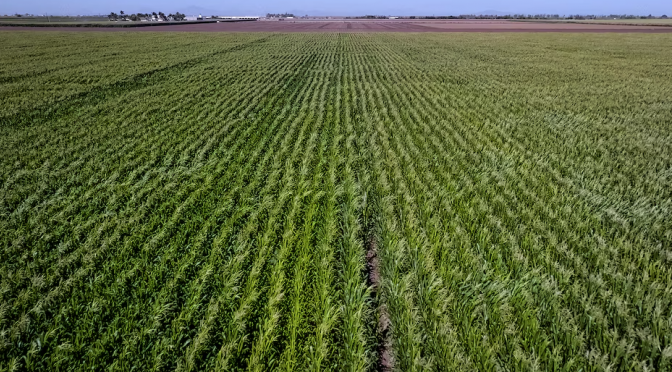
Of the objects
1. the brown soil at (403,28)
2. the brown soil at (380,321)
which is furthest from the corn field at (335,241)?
the brown soil at (403,28)

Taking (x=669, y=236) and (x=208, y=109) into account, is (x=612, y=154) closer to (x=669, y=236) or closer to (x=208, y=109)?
(x=669, y=236)

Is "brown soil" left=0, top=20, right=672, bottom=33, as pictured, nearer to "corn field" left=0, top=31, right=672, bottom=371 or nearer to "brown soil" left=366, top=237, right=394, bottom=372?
"corn field" left=0, top=31, right=672, bottom=371

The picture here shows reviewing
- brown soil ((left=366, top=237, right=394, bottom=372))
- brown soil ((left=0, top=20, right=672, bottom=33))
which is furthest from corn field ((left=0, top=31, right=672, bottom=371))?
brown soil ((left=0, top=20, right=672, bottom=33))

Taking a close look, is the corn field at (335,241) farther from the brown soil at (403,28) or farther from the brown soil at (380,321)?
the brown soil at (403,28)

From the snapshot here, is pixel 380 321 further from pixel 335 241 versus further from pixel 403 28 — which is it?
pixel 403 28

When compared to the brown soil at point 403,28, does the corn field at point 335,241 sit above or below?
above

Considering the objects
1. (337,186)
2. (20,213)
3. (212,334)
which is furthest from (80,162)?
(212,334)

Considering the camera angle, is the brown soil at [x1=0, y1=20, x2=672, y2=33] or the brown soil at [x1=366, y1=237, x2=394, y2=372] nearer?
the brown soil at [x1=366, y1=237, x2=394, y2=372]

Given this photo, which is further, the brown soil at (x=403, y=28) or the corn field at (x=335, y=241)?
the brown soil at (x=403, y=28)
